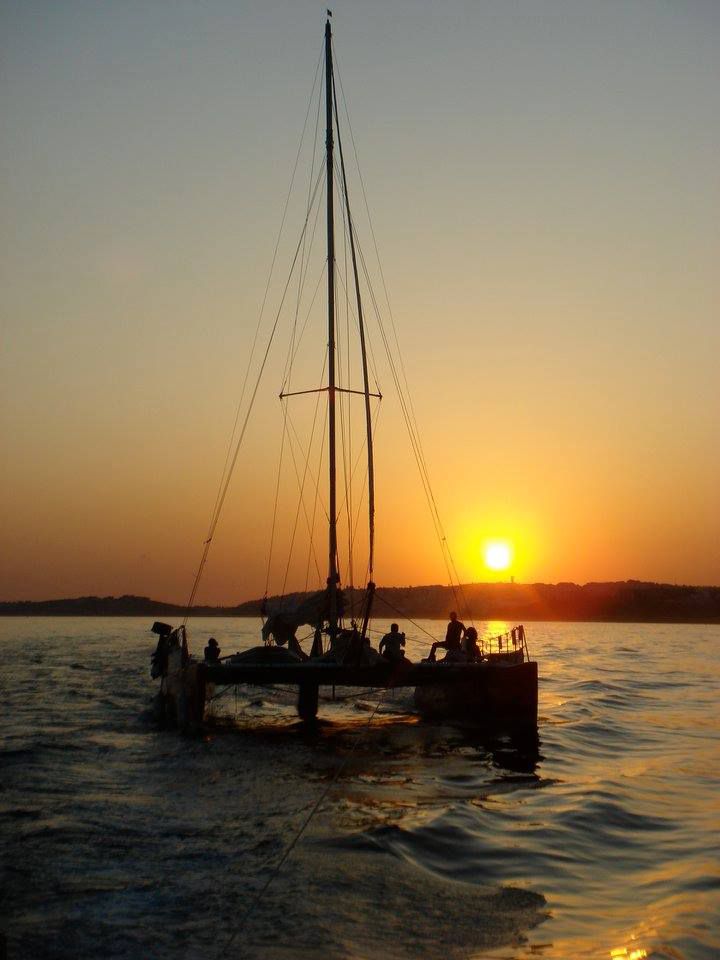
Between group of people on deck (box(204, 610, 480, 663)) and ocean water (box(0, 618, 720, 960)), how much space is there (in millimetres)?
2097

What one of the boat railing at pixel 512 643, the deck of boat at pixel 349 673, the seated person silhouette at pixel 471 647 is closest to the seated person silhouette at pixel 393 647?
the deck of boat at pixel 349 673

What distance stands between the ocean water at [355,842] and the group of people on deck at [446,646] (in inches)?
82.6

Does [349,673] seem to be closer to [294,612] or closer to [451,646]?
[294,612]

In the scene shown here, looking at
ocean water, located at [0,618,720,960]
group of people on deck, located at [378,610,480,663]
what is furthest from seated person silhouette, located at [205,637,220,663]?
group of people on deck, located at [378,610,480,663]

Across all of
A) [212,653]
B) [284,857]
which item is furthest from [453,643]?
[284,857]

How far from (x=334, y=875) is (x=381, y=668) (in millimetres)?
10748

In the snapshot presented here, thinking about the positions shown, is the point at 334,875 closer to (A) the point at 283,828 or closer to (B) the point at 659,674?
(A) the point at 283,828

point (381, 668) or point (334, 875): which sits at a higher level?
point (381, 668)

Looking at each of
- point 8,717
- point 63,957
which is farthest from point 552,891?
point 8,717

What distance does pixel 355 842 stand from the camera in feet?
41.5

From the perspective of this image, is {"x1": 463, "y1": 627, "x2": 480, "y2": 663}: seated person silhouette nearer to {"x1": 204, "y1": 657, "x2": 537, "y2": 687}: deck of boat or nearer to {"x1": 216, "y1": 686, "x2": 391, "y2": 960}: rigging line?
{"x1": 204, "y1": 657, "x2": 537, "y2": 687}: deck of boat

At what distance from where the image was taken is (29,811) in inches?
565

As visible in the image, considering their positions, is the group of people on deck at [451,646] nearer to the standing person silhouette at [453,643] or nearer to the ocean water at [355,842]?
the standing person silhouette at [453,643]

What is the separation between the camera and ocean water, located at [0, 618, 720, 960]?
9188 millimetres
